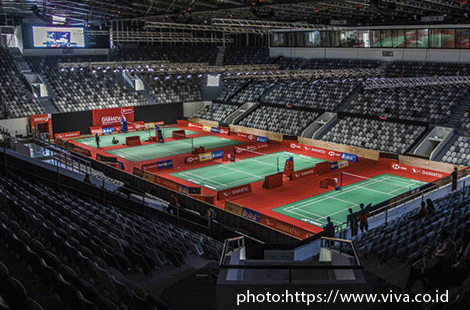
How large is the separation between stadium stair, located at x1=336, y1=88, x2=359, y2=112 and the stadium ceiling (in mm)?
7127

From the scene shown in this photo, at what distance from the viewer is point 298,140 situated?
44094 millimetres

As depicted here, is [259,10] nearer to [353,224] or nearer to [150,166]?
[150,166]

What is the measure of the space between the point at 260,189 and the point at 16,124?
2612 cm

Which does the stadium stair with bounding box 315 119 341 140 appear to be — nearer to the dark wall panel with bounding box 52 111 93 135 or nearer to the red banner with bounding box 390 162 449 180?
the red banner with bounding box 390 162 449 180

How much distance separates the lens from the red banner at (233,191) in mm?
27156

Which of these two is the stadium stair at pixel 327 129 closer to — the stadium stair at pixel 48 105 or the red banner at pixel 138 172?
the red banner at pixel 138 172

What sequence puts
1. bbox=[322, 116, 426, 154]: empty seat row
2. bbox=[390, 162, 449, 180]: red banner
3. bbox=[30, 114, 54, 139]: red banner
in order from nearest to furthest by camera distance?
1. bbox=[390, 162, 449, 180]: red banner
2. bbox=[322, 116, 426, 154]: empty seat row
3. bbox=[30, 114, 54, 139]: red banner

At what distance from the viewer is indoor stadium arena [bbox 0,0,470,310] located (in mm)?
8117

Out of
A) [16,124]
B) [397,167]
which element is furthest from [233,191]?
[16,124]

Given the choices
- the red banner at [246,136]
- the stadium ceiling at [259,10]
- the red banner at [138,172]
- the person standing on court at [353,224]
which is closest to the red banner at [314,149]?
the red banner at [246,136]

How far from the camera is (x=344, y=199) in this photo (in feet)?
90.7

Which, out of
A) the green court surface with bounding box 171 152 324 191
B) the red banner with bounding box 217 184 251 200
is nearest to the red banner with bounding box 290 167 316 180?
the green court surface with bounding box 171 152 324 191

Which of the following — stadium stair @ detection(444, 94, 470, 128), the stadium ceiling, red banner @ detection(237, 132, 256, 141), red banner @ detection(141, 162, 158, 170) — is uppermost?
the stadium ceiling

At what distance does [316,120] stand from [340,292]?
40.8m
